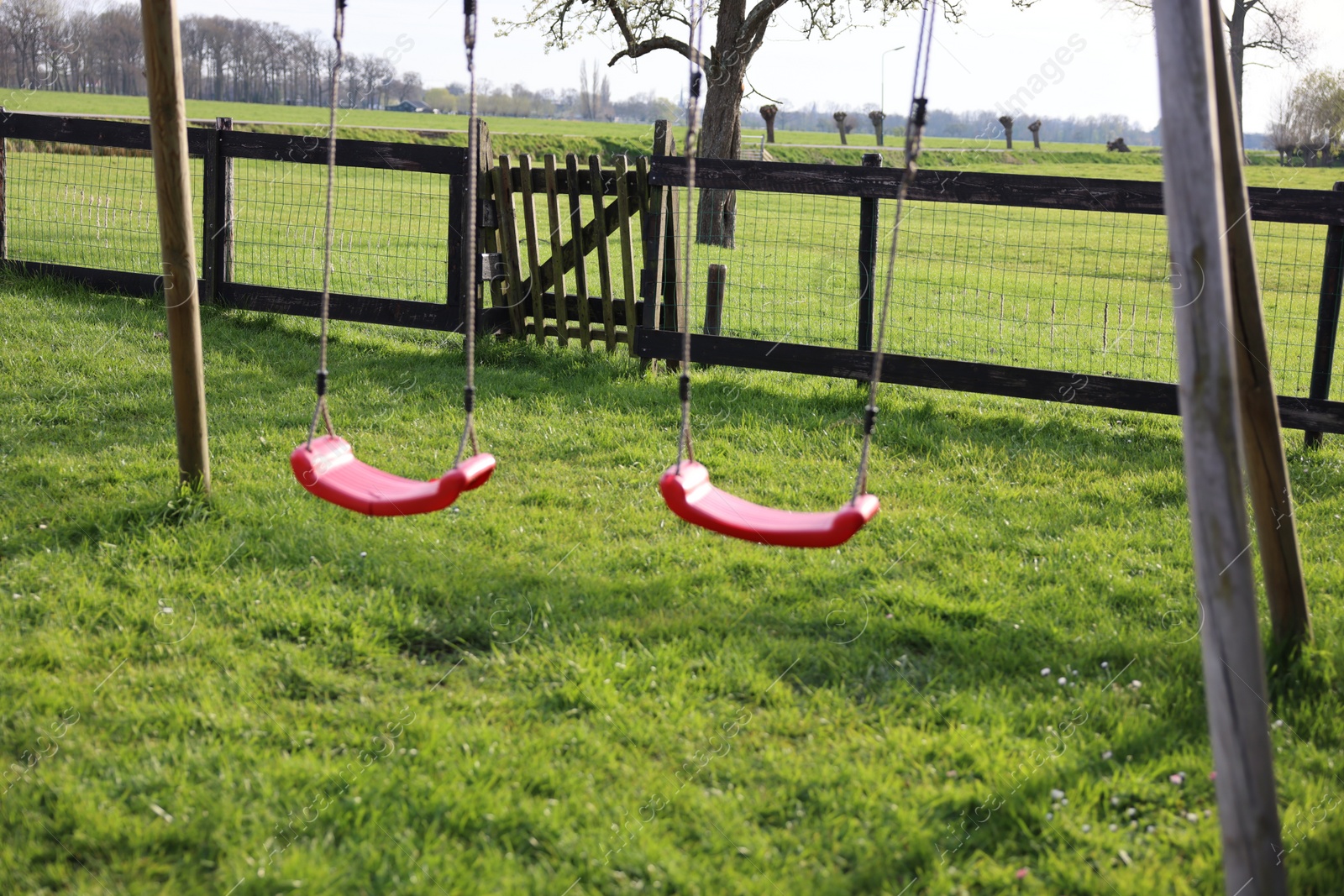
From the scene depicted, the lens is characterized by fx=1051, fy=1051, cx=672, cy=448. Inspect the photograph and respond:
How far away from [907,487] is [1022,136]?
2522 inches

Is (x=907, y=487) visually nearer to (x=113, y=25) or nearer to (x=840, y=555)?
(x=840, y=555)

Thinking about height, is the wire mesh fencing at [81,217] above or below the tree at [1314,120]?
below

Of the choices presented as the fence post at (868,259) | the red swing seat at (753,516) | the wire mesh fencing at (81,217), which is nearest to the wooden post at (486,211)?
the fence post at (868,259)

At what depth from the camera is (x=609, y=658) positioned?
4.02 metres

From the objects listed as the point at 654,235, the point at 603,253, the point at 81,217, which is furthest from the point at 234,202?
the point at 81,217

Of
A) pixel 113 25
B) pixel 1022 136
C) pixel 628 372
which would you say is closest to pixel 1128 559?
pixel 628 372

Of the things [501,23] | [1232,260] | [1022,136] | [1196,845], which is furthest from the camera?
[1022,136]

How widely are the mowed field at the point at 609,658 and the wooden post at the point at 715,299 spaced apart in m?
1.42

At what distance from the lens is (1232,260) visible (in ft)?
12.9

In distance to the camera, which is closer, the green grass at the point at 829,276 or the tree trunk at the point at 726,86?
the green grass at the point at 829,276

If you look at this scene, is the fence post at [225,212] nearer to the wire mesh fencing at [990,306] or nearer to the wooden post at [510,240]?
the wooden post at [510,240]

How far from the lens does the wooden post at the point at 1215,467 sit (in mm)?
2584

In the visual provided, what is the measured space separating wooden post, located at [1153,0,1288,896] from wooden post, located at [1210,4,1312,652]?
1.28 m

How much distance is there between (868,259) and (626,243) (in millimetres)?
1907
